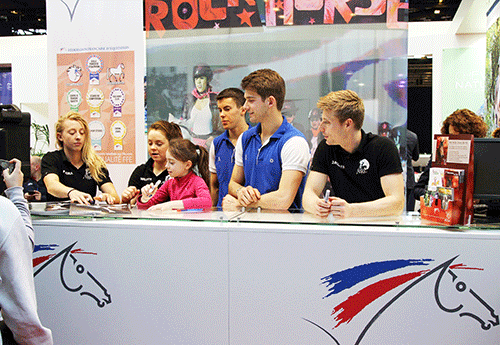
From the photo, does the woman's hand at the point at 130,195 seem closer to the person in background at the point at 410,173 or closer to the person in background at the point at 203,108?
the person in background at the point at 203,108

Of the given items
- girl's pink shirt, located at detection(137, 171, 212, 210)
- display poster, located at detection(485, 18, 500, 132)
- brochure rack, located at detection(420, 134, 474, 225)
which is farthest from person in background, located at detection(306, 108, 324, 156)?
display poster, located at detection(485, 18, 500, 132)

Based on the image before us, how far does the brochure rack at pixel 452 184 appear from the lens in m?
1.74

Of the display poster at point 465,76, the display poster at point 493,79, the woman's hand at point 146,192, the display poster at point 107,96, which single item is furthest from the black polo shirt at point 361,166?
the display poster at point 465,76

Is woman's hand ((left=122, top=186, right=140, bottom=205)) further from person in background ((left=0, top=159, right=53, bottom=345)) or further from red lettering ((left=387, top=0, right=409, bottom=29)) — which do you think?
red lettering ((left=387, top=0, right=409, bottom=29))

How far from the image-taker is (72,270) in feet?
6.34

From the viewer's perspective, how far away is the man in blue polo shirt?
2523mm

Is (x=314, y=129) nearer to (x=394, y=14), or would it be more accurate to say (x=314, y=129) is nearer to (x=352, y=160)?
(x=394, y=14)

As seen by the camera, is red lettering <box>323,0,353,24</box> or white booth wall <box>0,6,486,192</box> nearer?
red lettering <box>323,0,353,24</box>

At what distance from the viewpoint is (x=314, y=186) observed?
2467mm

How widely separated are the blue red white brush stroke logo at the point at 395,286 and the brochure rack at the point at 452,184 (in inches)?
7.4

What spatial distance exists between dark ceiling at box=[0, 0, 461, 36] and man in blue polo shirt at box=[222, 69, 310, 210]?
256 inches

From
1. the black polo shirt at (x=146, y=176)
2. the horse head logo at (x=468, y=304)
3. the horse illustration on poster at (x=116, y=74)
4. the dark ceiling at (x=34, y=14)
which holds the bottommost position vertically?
the horse head logo at (x=468, y=304)

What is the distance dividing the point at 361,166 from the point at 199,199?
0.89 meters

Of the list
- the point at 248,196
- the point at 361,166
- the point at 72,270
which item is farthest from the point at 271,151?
the point at 72,270
